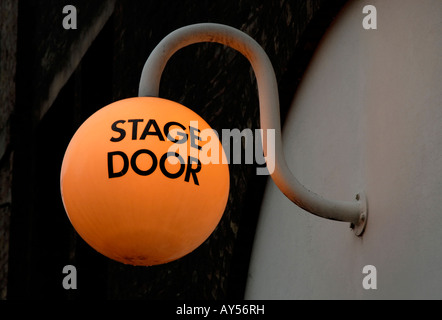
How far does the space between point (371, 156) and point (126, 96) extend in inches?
119

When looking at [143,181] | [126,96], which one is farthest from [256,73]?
[126,96]

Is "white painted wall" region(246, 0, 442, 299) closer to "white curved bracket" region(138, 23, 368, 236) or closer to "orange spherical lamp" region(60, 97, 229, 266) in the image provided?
"white curved bracket" region(138, 23, 368, 236)

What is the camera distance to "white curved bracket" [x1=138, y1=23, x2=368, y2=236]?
2.54 meters

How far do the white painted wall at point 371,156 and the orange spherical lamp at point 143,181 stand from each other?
0.69 metres

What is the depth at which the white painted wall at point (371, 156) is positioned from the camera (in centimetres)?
261

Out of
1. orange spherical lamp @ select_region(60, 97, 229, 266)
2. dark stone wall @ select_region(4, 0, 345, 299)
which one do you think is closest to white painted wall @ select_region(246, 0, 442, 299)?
dark stone wall @ select_region(4, 0, 345, 299)

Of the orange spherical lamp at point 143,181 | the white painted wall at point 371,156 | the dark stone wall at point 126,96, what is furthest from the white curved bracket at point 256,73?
the dark stone wall at point 126,96

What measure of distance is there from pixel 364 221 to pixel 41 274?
5289mm

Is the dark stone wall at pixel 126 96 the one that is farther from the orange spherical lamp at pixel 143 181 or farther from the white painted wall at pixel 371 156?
the orange spherical lamp at pixel 143 181

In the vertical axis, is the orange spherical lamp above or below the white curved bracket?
below

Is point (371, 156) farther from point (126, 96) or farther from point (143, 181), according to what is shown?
point (126, 96)

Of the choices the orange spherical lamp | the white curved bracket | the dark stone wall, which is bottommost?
the orange spherical lamp

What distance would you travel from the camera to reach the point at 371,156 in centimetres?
Answer: 301

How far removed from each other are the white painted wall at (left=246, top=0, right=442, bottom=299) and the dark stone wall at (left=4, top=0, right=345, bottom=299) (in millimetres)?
246
